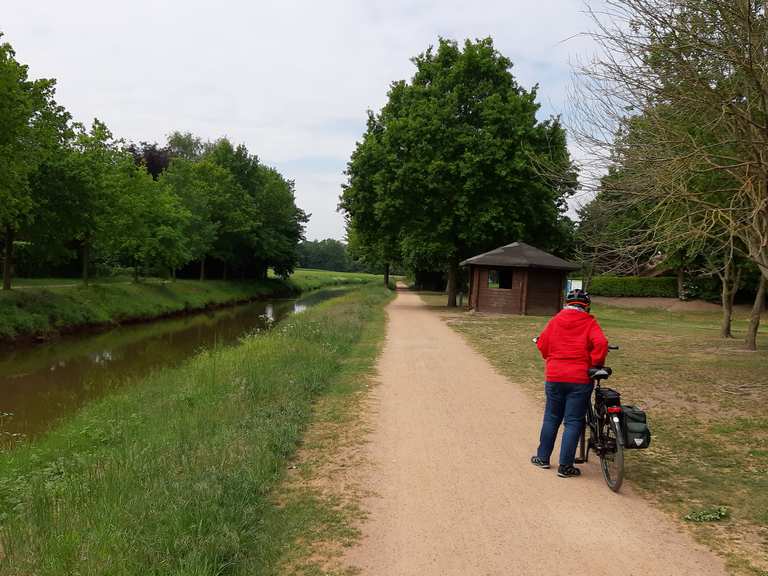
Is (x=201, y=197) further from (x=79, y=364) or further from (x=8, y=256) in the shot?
(x=79, y=364)

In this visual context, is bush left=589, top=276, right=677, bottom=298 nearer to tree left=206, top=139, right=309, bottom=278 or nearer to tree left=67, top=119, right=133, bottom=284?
tree left=206, top=139, right=309, bottom=278

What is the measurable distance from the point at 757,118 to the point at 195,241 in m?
38.1

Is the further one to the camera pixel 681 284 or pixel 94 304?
pixel 681 284

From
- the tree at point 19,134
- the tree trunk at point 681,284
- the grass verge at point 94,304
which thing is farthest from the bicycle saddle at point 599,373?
the tree trunk at point 681,284

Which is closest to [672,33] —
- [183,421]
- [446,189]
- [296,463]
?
[296,463]

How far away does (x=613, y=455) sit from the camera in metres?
5.88

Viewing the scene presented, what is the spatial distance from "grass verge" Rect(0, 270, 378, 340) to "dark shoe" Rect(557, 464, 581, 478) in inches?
820

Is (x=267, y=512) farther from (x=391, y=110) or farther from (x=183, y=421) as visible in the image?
(x=391, y=110)

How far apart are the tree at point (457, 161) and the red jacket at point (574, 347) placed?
23508 millimetres

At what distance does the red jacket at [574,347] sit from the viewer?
608 cm

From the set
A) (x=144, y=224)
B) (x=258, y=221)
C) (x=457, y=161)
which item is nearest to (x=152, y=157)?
(x=258, y=221)

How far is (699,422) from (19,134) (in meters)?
22.0

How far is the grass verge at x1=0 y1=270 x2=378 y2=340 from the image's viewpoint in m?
22.5

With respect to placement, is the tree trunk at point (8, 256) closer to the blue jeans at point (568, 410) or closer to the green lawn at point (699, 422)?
the green lawn at point (699, 422)
